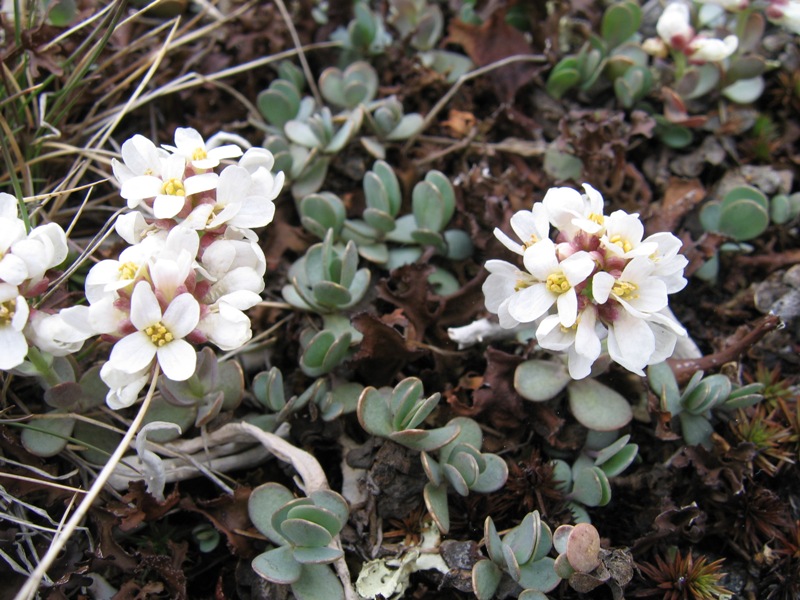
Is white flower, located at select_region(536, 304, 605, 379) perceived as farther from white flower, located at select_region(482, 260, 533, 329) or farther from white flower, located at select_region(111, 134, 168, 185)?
white flower, located at select_region(111, 134, 168, 185)

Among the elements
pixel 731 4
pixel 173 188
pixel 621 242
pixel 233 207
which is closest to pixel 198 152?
pixel 173 188

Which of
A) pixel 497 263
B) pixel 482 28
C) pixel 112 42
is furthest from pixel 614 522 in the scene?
pixel 112 42

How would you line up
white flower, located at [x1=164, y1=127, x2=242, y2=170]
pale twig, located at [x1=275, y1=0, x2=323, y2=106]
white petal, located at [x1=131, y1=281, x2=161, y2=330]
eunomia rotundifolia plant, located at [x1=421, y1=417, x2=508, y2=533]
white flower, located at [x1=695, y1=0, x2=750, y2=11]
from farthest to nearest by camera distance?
pale twig, located at [x1=275, y1=0, x2=323, y2=106], white flower, located at [x1=695, y1=0, x2=750, y2=11], eunomia rotundifolia plant, located at [x1=421, y1=417, x2=508, y2=533], white flower, located at [x1=164, y1=127, x2=242, y2=170], white petal, located at [x1=131, y1=281, x2=161, y2=330]

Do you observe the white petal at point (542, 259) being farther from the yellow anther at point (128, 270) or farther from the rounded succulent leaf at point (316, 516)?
the yellow anther at point (128, 270)

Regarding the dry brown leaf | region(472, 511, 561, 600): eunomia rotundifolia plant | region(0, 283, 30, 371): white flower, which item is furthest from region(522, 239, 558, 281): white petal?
the dry brown leaf

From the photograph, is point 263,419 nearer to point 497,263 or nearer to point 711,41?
point 497,263

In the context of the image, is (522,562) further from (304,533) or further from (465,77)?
(465,77)
